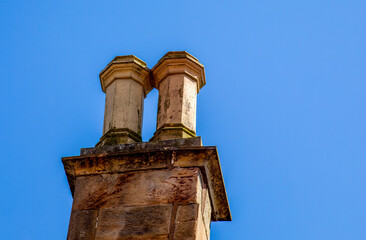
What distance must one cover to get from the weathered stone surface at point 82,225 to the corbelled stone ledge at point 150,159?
0.32 m

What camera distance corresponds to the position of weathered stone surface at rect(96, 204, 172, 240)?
416 cm

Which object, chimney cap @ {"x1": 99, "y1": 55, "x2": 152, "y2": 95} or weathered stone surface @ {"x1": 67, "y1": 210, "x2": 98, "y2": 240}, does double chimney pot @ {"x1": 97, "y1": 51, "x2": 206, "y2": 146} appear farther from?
weathered stone surface @ {"x1": 67, "y1": 210, "x2": 98, "y2": 240}

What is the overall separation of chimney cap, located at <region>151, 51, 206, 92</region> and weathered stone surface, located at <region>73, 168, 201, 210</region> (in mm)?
1042

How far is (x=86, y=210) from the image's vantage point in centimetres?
440

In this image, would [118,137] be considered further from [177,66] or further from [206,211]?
[206,211]

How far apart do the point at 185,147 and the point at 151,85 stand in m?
1.11

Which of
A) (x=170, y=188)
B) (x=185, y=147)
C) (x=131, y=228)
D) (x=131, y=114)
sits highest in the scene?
(x=131, y=114)

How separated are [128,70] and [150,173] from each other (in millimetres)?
1101

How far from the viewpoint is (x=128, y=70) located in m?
5.24

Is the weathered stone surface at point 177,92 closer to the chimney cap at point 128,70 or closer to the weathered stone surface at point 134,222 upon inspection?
the chimney cap at point 128,70

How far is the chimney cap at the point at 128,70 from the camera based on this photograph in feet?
17.2

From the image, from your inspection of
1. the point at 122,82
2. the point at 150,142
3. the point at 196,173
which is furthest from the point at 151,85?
the point at 196,173

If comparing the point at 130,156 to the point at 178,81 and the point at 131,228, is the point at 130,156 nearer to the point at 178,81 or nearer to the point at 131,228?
the point at 131,228

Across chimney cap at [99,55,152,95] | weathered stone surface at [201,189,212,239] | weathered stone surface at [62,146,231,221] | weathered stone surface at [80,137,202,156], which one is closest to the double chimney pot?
chimney cap at [99,55,152,95]
